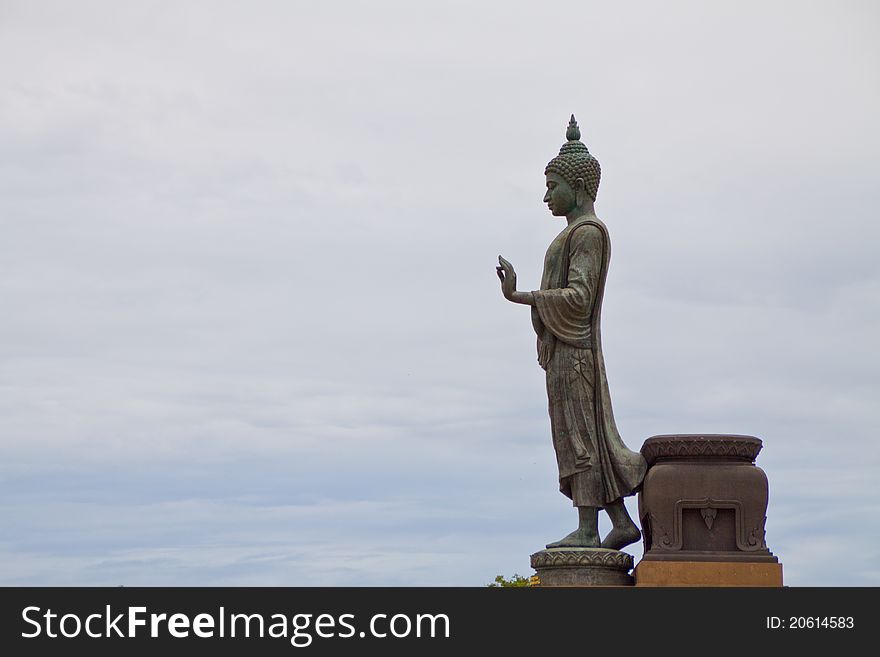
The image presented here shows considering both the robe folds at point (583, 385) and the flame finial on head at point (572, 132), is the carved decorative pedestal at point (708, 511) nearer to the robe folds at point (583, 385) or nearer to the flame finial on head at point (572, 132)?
the robe folds at point (583, 385)

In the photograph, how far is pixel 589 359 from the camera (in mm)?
16672

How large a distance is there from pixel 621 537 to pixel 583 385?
1.64m

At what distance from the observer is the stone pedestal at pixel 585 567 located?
1616 cm

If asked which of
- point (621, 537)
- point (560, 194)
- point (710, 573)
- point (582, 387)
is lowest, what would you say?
point (710, 573)

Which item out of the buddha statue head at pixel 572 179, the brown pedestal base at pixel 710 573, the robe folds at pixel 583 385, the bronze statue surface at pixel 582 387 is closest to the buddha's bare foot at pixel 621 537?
the bronze statue surface at pixel 582 387

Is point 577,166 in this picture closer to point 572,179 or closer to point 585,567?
point 572,179

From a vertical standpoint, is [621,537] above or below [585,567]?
above

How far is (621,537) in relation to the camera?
54.5 ft

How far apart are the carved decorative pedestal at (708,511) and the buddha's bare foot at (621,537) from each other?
481 millimetres

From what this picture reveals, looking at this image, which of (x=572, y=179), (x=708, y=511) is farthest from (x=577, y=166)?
(x=708, y=511)

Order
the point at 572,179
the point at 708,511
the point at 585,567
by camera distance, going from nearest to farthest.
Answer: the point at 708,511, the point at 585,567, the point at 572,179

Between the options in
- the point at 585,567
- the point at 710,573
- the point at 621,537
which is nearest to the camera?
the point at 710,573

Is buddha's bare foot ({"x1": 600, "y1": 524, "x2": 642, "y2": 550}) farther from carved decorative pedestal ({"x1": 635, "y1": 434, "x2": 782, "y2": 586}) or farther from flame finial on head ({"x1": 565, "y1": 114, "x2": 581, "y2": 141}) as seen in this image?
flame finial on head ({"x1": 565, "y1": 114, "x2": 581, "y2": 141})
